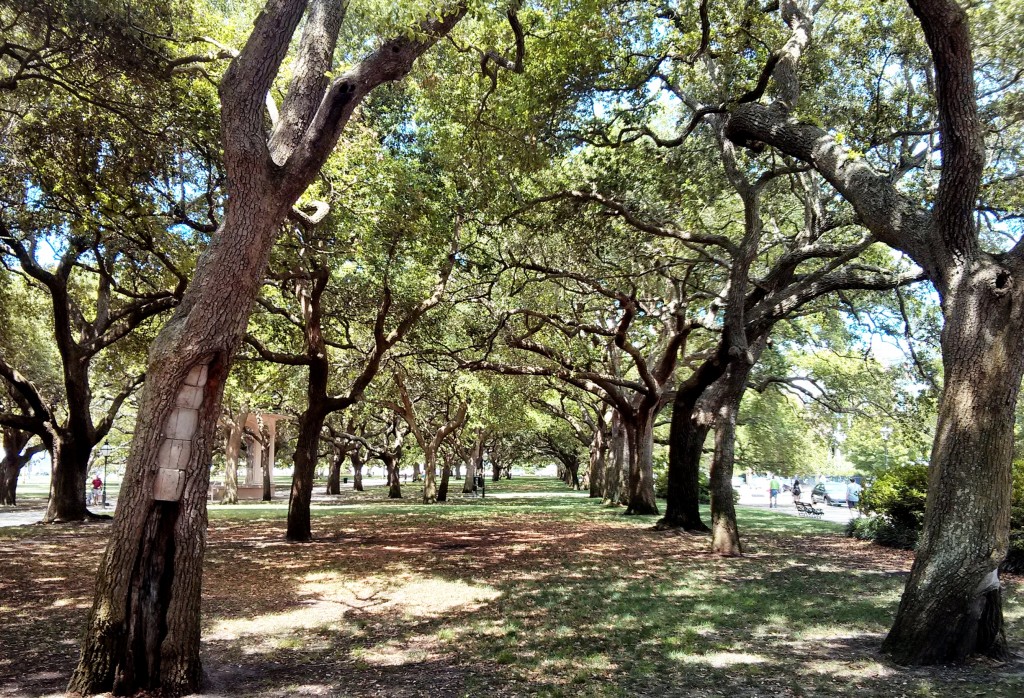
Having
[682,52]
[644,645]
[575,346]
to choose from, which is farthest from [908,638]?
[575,346]

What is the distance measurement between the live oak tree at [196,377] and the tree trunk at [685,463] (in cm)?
1129

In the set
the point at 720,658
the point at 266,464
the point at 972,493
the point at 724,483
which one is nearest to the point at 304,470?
the point at 724,483

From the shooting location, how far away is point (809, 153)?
7.42 m

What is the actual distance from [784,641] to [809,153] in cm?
507

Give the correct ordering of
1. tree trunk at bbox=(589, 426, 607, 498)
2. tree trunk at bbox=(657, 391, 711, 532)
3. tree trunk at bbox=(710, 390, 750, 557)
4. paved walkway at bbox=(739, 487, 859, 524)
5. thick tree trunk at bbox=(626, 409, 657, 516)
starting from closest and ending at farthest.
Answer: tree trunk at bbox=(710, 390, 750, 557)
tree trunk at bbox=(657, 391, 711, 532)
thick tree trunk at bbox=(626, 409, 657, 516)
paved walkway at bbox=(739, 487, 859, 524)
tree trunk at bbox=(589, 426, 607, 498)

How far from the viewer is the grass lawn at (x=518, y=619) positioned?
5.44 meters

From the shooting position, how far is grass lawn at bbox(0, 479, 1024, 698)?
544 cm

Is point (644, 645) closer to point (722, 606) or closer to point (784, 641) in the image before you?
point (784, 641)

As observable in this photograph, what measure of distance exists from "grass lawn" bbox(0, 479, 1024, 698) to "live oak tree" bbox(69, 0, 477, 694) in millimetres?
676

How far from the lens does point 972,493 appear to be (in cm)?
568

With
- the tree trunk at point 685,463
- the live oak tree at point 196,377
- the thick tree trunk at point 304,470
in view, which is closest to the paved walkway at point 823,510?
the tree trunk at point 685,463

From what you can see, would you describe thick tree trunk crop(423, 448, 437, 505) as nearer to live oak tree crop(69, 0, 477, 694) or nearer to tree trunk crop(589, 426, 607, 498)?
tree trunk crop(589, 426, 607, 498)

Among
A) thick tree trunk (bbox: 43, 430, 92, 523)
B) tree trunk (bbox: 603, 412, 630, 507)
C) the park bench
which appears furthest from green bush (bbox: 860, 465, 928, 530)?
thick tree trunk (bbox: 43, 430, 92, 523)

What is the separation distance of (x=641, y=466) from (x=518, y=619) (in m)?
14.5
